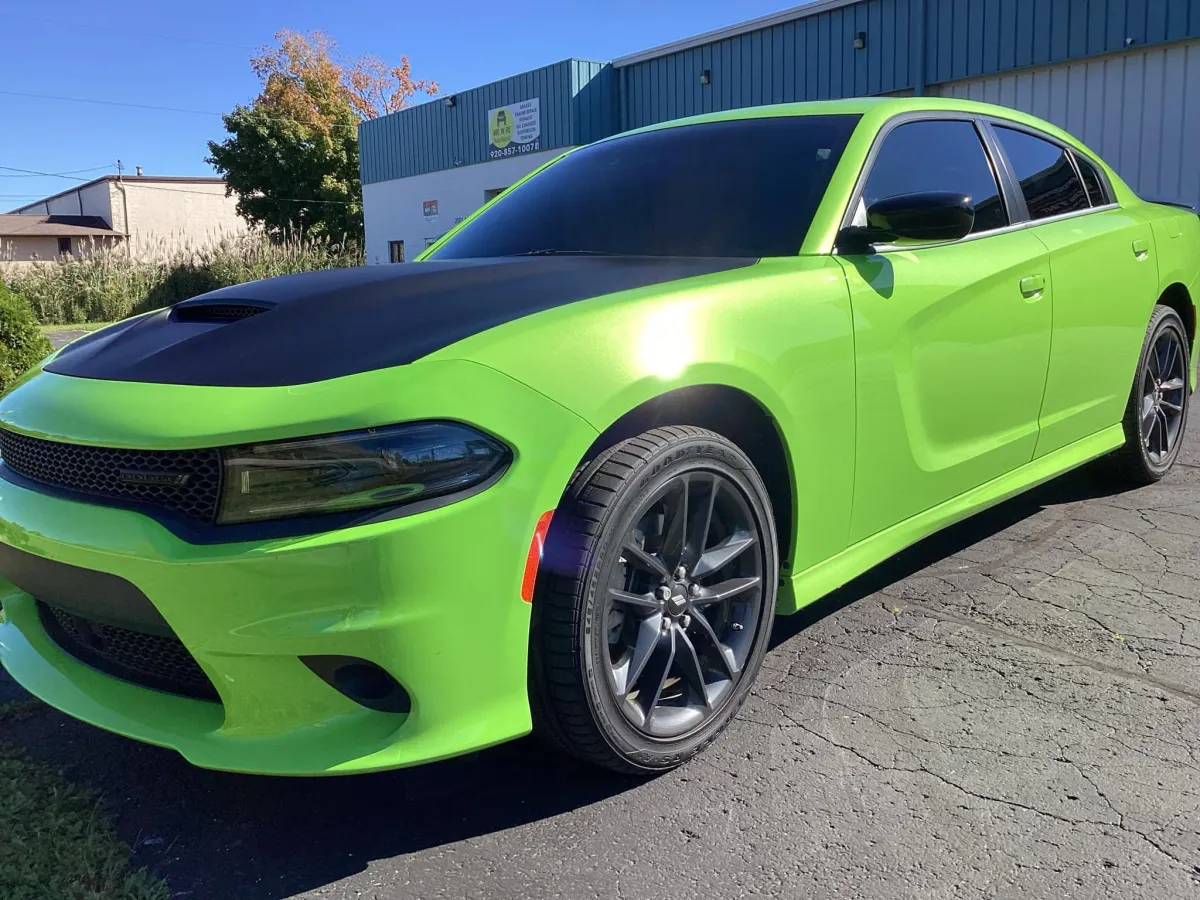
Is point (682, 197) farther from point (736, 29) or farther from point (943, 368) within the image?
point (736, 29)

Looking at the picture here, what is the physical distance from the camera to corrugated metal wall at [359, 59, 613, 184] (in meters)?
20.5

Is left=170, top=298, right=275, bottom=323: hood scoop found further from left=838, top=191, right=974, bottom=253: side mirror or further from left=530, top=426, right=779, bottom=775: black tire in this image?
left=838, top=191, right=974, bottom=253: side mirror

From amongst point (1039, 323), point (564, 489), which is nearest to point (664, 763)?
point (564, 489)

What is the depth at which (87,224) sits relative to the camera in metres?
56.8

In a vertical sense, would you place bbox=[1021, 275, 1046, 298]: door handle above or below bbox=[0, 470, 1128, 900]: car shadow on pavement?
above

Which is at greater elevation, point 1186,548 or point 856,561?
point 856,561

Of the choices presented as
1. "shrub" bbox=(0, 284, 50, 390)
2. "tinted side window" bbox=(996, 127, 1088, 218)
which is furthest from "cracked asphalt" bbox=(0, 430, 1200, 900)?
"shrub" bbox=(0, 284, 50, 390)

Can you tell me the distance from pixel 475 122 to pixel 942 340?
75.4ft

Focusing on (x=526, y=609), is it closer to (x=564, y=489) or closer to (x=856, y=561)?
(x=564, y=489)

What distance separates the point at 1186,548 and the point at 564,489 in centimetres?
284

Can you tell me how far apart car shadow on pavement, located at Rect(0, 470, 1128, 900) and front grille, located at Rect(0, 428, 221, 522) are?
2.37 ft

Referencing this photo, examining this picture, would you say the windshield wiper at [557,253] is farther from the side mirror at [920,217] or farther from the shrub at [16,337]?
the shrub at [16,337]

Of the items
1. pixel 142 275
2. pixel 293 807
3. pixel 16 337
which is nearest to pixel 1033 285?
pixel 293 807

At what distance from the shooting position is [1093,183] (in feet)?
13.4
